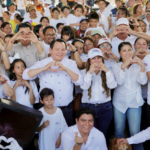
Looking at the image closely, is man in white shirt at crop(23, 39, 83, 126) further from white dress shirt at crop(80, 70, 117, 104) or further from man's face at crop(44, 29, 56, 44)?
man's face at crop(44, 29, 56, 44)

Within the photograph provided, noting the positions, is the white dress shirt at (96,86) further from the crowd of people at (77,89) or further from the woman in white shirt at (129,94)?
the woman in white shirt at (129,94)

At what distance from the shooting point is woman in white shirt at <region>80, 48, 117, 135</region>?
2.75m

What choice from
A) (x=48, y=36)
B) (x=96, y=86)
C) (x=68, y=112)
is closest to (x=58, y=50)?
(x=96, y=86)

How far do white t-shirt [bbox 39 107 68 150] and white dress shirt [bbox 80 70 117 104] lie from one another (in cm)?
37

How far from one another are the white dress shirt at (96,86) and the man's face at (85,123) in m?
0.39

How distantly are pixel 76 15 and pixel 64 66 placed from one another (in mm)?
2514

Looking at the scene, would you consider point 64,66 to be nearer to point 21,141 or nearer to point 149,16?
point 21,141

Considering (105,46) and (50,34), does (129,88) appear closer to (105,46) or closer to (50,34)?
(105,46)

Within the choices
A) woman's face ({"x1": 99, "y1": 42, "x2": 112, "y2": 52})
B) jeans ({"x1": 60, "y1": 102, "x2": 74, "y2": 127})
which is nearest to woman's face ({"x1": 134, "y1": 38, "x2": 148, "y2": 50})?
woman's face ({"x1": 99, "y1": 42, "x2": 112, "y2": 52})

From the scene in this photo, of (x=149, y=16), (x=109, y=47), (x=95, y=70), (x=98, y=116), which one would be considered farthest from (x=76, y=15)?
(x=98, y=116)

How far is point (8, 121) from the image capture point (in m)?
2.06

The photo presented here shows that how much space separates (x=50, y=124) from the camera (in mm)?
2646

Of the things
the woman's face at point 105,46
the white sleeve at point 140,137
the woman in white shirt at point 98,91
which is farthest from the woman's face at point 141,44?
the white sleeve at point 140,137

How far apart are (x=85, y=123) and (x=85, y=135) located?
0.46 feet
